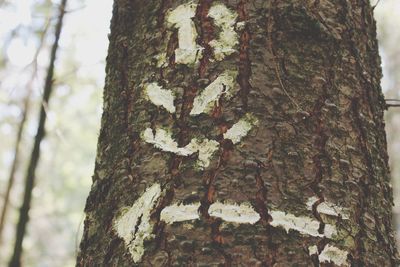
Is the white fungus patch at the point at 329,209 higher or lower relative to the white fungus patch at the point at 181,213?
higher

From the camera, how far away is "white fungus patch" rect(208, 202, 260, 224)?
0.99 meters

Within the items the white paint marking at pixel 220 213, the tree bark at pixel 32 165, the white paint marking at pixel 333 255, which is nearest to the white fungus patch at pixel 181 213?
the white paint marking at pixel 220 213

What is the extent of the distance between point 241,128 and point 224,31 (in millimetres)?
233

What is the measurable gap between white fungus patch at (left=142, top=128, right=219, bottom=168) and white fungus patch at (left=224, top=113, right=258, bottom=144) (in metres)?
0.03

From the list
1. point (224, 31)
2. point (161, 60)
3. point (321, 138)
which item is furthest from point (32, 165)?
point (321, 138)

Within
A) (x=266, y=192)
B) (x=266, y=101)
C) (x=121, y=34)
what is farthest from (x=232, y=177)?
(x=121, y=34)

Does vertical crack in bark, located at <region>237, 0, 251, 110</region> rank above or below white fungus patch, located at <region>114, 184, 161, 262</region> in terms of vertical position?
above

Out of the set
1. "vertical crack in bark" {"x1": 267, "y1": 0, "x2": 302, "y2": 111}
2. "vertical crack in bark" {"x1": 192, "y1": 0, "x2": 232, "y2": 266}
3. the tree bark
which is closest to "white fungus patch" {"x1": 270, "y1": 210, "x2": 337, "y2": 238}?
"vertical crack in bark" {"x1": 192, "y1": 0, "x2": 232, "y2": 266}

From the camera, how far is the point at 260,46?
1142 mm

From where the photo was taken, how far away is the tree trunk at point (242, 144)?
39.3 inches

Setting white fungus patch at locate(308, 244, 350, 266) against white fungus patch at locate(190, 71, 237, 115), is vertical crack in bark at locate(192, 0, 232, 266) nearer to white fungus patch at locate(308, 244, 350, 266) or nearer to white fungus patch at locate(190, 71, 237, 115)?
white fungus patch at locate(190, 71, 237, 115)

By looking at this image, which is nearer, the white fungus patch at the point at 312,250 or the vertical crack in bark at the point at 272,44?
the white fungus patch at the point at 312,250

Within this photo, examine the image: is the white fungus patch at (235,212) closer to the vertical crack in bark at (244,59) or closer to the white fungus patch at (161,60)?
the vertical crack in bark at (244,59)

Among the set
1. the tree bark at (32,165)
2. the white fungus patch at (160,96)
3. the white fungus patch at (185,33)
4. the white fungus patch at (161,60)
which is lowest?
the tree bark at (32,165)
